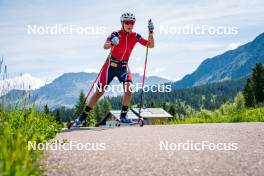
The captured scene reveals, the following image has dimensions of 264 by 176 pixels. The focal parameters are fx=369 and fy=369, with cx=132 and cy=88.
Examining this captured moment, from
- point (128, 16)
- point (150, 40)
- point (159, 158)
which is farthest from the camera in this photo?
point (150, 40)

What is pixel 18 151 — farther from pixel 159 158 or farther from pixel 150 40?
pixel 150 40

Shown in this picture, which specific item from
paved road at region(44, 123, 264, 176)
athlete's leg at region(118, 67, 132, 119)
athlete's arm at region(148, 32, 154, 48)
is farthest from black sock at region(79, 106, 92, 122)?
paved road at region(44, 123, 264, 176)

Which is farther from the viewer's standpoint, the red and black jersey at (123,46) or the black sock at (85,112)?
the black sock at (85,112)

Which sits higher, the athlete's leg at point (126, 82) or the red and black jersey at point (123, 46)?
the red and black jersey at point (123, 46)

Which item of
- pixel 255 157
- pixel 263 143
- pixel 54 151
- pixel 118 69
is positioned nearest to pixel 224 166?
pixel 255 157

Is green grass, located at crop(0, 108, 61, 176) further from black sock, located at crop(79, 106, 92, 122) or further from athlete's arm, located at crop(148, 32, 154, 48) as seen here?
athlete's arm, located at crop(148, 32, 154, 48)

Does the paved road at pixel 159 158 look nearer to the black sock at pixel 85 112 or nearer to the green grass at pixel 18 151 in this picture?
the green grass at pixel 18 151

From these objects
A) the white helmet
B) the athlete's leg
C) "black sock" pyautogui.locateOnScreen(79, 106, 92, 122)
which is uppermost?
the white helmet

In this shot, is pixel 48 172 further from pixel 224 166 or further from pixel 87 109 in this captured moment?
pixel 87 109

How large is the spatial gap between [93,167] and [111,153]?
2.82 ft

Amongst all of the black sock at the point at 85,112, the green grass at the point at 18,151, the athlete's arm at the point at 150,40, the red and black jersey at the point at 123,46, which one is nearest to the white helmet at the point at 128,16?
the red and black jersey at the point at 123,46

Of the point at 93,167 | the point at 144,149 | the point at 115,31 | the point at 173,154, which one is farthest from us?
the point at 115,31

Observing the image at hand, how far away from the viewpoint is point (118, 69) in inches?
399

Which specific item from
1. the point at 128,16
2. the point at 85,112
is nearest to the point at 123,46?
the point at 128,16
